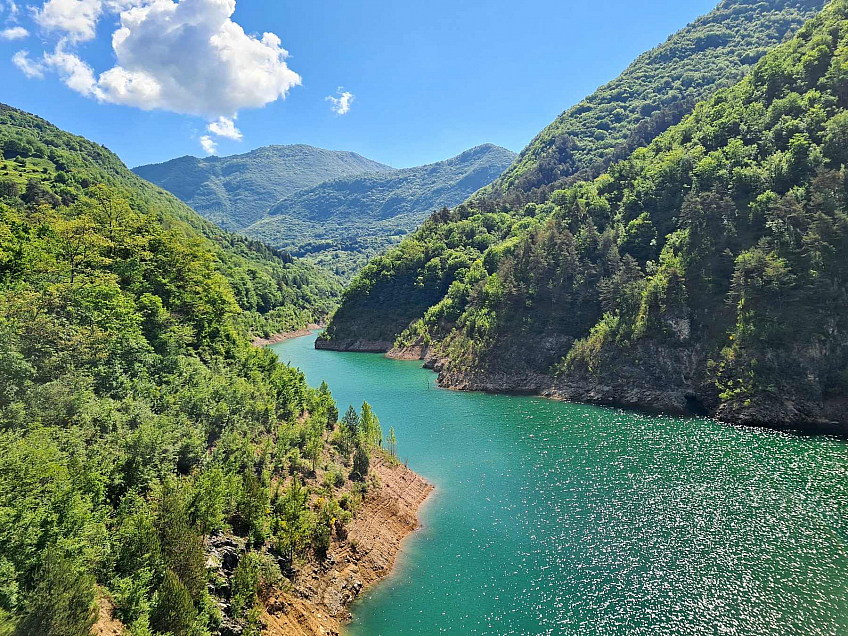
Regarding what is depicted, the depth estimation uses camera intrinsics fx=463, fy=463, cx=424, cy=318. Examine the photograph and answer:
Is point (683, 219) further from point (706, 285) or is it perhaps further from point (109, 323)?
point (109, 323)

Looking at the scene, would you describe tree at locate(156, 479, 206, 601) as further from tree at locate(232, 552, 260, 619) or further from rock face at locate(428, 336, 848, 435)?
rock face at locate(428, 336, 848, 435)

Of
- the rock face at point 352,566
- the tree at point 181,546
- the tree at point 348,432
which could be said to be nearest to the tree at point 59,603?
the tree at point 181,546

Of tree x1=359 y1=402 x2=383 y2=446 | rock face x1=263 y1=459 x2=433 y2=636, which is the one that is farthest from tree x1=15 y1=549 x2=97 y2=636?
tree x1=359 y1=402 x2=383 y2=446

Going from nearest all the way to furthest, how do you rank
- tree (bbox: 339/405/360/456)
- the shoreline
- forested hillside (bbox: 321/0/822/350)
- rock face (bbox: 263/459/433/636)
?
rock face (bbox: 263/459/433/636) < tree (bbox: 339/405/360/456) < forested hillside (bbox: 321/0/822/350) < the shoreline

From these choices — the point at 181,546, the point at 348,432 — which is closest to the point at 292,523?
the point at 181,546

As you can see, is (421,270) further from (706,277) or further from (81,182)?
(81,182)

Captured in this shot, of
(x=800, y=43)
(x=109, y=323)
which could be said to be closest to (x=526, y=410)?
(x=109, y=323)
